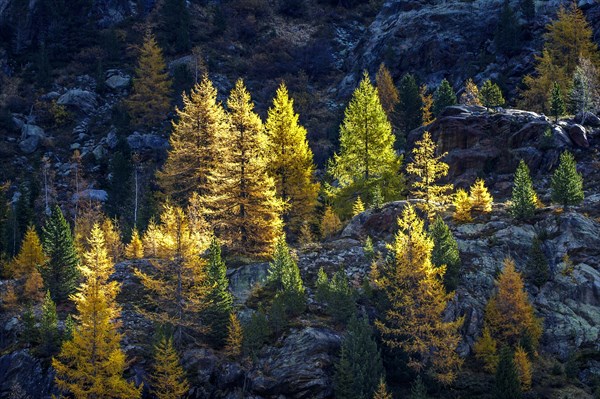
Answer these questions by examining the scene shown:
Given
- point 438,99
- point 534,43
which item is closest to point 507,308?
point 438,99

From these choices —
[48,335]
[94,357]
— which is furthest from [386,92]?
[94,357]

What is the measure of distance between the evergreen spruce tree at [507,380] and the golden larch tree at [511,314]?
2.71m

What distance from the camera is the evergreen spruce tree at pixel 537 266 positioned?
3475 cm

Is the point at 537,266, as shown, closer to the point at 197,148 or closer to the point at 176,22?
the point at 197,148

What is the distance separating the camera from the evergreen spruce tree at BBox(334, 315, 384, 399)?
2753 cm

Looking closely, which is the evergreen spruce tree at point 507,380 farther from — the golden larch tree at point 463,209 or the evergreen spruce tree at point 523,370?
the golden larch tree at point 463,209

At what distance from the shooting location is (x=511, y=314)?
31.6m

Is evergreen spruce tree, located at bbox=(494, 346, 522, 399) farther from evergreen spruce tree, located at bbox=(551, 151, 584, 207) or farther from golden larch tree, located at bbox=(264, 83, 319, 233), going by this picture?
golden larch tree, located at bbox=(264, 83, 319, 233)

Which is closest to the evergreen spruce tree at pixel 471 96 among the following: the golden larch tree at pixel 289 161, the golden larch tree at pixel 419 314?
the golden larch tree at pixel 289 161

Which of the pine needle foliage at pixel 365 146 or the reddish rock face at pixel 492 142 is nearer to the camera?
the pine needle foliage at pixel 365 146

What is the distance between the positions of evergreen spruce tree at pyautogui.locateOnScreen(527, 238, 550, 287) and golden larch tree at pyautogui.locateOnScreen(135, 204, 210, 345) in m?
18.0

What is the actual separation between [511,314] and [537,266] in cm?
469

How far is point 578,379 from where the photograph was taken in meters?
30.3

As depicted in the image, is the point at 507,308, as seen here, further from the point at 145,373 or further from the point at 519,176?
the point at 145,373
